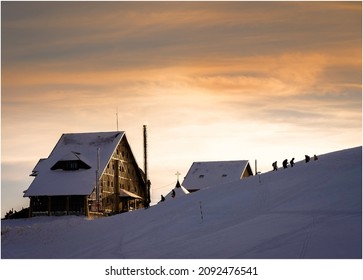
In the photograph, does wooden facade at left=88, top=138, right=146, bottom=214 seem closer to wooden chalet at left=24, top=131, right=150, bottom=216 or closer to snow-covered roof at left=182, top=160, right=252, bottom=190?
wooden chalet at left=24, top=131, right=150, bottom=216

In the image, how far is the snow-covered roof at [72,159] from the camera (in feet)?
228

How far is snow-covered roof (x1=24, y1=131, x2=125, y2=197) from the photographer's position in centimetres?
6962

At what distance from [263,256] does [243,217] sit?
32.5ft

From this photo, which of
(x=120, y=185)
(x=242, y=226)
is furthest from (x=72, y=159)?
(x=242, y=226)

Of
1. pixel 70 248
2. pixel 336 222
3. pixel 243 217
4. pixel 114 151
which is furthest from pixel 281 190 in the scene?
pixel 114 151

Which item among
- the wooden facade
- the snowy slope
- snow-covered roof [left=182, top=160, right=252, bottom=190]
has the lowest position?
the snowy slope

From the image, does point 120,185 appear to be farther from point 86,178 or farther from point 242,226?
point 242,226

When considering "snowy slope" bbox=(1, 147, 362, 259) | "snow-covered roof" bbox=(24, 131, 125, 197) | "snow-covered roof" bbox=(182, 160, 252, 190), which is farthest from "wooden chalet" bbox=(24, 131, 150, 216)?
"snow-covered roof" bbox=(182, 160, 252, 190)

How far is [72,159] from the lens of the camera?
72562 millimetres

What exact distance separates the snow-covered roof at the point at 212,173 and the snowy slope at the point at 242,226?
146 ft

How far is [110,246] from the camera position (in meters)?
40.8

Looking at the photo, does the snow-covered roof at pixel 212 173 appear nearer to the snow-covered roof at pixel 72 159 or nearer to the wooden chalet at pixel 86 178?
the wooden chalet at pixel 86 178

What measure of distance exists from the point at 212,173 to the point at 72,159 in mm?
33447

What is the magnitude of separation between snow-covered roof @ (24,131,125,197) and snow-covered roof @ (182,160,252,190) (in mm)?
26957
